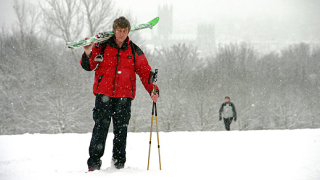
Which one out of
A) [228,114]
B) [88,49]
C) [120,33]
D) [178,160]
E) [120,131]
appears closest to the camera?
[88,49]

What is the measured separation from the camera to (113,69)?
150 inches

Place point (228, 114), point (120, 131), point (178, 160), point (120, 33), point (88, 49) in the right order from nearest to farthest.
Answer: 1. point (88, 49)
2. point (120, 33)
3. point (120, 131)
4. point (178, 160)
5. point (228, 114)

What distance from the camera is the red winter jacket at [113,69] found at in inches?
149

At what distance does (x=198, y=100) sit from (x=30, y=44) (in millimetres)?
22246

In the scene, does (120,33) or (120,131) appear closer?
(120,33)

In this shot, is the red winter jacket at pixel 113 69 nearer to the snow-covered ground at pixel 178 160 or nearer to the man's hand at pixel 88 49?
the man's hand at pixel 88 49

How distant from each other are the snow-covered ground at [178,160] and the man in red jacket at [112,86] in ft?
1.11

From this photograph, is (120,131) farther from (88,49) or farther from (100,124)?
(88,49)

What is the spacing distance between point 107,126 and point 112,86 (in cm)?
60

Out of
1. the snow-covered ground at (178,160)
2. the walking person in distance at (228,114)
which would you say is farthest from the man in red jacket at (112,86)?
the walking person in distance at (228,114)

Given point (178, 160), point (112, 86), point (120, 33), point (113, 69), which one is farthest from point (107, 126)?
point (178, 160)

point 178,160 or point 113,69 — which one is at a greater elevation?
point 113,69

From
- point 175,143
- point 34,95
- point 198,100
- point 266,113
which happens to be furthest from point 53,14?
point 266,113

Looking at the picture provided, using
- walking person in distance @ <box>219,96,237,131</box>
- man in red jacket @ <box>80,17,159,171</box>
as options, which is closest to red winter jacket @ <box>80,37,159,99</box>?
man in red jacket @ <box>80,17,159,171</box>
